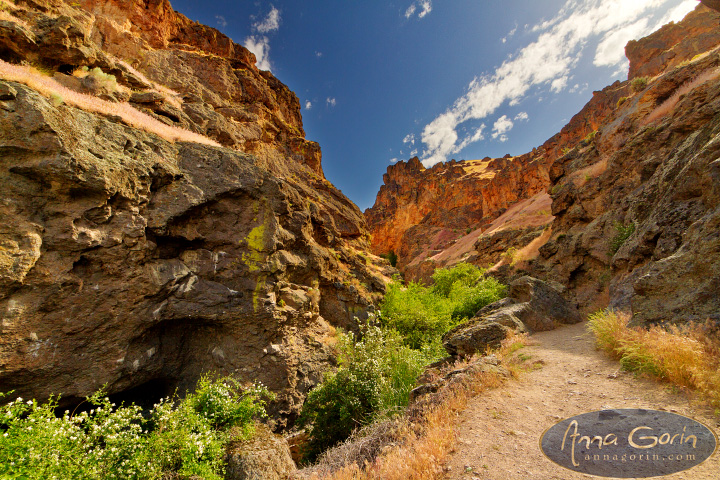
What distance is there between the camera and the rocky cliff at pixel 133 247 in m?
6.50

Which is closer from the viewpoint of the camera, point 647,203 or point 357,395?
point 357,395

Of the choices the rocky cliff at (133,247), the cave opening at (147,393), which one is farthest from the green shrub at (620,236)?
the cave opening at (147,393)

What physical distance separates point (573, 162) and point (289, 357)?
23.4 metres

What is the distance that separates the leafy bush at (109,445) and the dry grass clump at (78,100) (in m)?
7.67

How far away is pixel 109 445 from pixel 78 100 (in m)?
9.48

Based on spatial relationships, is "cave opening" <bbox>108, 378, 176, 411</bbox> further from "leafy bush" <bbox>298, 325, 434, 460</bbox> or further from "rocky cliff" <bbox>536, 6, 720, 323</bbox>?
"rocky cliff" <bbox>536, 6, 720, 323</bbox>

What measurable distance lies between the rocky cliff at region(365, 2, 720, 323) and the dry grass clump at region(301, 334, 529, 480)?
3576 mm

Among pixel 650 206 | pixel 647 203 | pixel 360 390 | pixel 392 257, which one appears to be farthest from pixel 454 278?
pixel 392 257

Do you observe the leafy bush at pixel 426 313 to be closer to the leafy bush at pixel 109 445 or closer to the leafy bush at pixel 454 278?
the leafy bush at pixel 454 278

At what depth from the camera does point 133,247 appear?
790 cm

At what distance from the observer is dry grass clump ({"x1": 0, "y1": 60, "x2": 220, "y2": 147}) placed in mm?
7164

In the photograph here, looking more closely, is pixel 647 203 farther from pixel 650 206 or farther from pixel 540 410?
pixel 540 410

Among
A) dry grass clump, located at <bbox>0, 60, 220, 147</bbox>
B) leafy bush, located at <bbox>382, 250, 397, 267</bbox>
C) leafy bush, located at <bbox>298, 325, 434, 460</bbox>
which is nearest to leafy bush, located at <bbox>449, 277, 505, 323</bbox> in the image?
leafy bush, located at <bbox>298, 325, 434, 460</bbox>

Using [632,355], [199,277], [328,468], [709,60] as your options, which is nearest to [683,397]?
[632,355]
